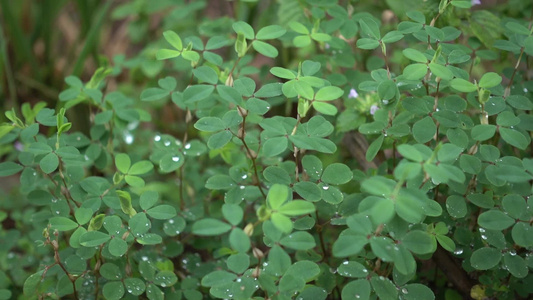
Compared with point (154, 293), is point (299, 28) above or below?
above

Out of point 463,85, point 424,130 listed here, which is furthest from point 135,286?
point 463,85

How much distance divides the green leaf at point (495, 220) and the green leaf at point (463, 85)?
261 mm

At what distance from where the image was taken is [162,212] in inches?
48.5

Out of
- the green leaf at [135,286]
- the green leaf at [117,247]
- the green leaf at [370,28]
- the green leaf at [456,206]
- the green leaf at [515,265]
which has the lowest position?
the green leaf at [135,286]

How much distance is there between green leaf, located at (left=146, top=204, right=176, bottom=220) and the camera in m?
1.22

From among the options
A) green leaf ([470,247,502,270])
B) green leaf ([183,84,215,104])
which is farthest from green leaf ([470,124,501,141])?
green leaf ([183,84,215,104])

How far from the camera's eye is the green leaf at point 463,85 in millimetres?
1189

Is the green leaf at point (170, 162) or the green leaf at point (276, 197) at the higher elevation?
the green leaf at point (276, 197)

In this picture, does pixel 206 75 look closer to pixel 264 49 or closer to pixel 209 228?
pixel 264 49

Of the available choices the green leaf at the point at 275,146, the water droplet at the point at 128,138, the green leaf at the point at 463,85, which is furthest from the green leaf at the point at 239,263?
the water droplet at the point at 128,138

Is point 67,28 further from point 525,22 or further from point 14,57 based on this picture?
point 525,22

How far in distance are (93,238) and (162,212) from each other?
155 millimetres

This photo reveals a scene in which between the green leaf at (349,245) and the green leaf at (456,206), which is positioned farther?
the green leaf at (456,206)

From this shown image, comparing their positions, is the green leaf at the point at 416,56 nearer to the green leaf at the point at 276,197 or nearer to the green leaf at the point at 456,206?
the green leaf at the point at 456,206
